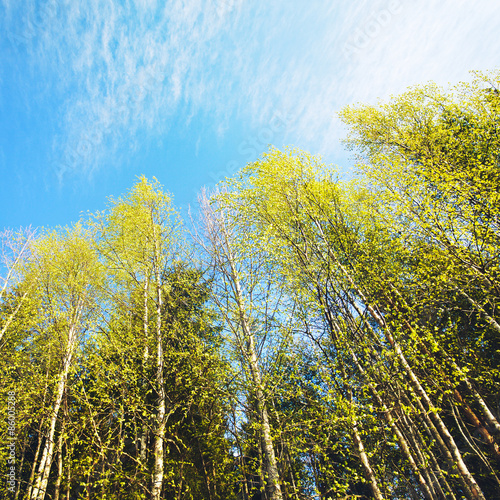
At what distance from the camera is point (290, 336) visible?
5668 mm

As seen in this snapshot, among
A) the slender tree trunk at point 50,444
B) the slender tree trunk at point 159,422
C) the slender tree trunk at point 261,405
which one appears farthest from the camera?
the slender tree trunk at point 50,444

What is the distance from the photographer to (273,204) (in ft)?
23.2

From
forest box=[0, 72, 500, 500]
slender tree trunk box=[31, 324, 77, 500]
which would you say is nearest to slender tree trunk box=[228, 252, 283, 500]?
forest box=[0, 72, 500, 500]

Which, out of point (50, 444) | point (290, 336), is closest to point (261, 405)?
point (290, 336)

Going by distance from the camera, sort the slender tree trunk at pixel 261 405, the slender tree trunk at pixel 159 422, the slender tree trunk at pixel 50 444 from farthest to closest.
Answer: the slender tree trunk at pixel 50 444
the slender tree trunk at pixel 159 422
the slender tree trunk at pixel 261 405

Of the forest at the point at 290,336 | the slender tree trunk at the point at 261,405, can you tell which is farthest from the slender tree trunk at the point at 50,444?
the slender tree trunk at the point at 261,405

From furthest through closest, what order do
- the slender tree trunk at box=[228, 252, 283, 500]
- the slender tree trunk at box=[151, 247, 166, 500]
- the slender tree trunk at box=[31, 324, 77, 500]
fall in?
the slender tree trunk at box=[31, 324, 77, 500] → the slender tree trunk at box=[151, 247, 166, 500] → the slender tree trunk at box=[228, 252, 283, 500]

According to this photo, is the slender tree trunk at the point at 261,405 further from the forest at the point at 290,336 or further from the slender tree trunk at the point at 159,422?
the slender tree trunk at the point at 159,422

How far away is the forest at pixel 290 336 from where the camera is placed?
471 cm

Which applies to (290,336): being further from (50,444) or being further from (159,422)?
(50,444)

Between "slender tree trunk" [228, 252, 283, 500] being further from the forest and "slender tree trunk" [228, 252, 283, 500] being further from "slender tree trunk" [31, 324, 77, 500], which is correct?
"slender tree trunk" [31, 324, 77, 500]

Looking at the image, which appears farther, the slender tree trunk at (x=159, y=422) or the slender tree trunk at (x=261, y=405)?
the slender tree trunk at (x=159, y=422)

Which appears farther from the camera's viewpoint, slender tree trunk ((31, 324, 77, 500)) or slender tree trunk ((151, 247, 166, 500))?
slender tree trunk ((31, 324, 77, 500))

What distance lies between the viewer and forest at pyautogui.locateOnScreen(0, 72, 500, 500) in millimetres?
4715
